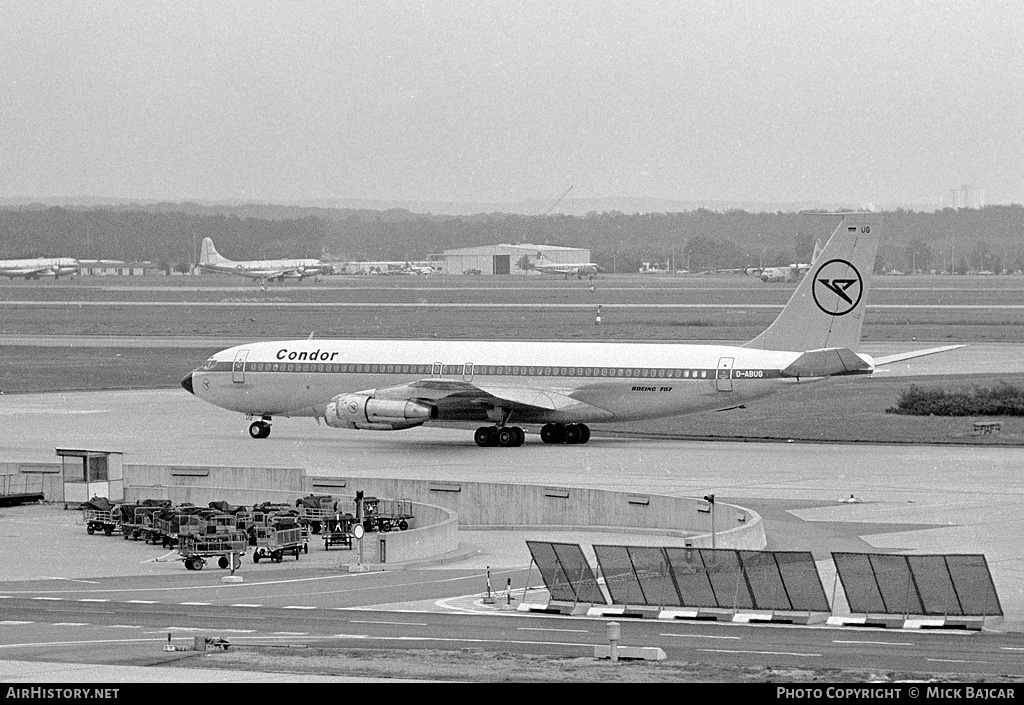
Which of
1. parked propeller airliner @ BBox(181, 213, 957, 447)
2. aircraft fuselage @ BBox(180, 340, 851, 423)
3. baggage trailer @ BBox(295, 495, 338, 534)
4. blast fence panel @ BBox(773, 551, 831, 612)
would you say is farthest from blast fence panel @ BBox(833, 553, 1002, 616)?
aircraft fuselage @ BBox(180, 340, 851, 423)

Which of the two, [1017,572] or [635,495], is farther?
[635,495]

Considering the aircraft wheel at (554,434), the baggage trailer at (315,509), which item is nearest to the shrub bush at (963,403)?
the aircraft wheel at (554,434)

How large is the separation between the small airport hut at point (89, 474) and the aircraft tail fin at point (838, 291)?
856 inches

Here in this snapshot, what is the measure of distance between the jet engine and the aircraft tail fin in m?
12.1

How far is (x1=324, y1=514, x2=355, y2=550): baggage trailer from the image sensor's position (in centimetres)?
4094

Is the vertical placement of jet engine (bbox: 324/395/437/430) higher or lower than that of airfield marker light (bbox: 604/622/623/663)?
higher

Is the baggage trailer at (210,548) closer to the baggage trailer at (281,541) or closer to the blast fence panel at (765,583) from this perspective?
the baggage trailer at (281,541)

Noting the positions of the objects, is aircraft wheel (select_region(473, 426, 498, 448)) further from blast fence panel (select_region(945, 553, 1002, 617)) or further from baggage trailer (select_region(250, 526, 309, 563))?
blast fence panel (select_region(945, 553, 1002, 617))

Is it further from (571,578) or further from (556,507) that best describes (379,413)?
(571,578)

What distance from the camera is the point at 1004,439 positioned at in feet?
187

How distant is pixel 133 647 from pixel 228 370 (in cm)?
3968

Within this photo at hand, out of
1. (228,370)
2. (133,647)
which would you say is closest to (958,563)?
(133,647)
